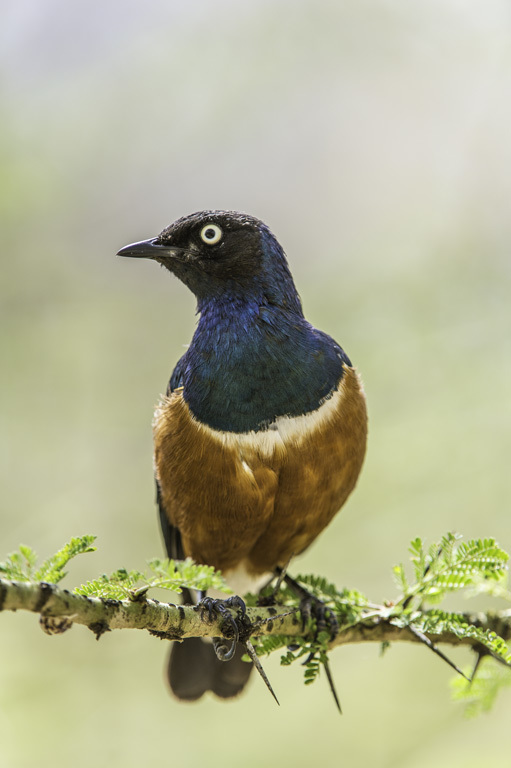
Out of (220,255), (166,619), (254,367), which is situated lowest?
(166,619)

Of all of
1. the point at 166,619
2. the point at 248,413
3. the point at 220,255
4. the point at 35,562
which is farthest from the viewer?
the point at 220,255

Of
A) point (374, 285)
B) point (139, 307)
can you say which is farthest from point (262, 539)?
point (139, 307)

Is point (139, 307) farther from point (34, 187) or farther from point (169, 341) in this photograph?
point (34, 187)

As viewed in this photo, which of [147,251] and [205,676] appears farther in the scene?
[205,676]

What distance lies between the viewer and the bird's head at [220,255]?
4.79 m

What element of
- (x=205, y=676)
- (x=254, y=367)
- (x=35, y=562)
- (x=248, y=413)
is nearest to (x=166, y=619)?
→ (x=35, y=562)

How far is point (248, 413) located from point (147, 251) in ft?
4.32

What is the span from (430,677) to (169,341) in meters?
4.53

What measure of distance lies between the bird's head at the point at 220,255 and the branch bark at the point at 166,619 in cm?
193

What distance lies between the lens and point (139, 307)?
29.8ft

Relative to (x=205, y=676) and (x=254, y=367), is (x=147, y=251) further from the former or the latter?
(x=205, y=676)

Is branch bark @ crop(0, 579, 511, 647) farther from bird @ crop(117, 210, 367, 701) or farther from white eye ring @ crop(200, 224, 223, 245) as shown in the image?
white eye ring @ crop(200, 224, 223, 245)

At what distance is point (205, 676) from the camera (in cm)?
552

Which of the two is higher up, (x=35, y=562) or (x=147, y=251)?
(x=147, y=251)
